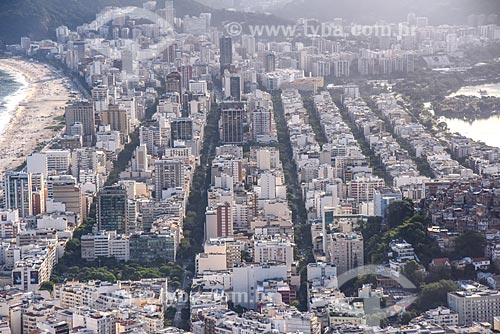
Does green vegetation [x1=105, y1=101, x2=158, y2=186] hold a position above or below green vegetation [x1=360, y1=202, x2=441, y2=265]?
above

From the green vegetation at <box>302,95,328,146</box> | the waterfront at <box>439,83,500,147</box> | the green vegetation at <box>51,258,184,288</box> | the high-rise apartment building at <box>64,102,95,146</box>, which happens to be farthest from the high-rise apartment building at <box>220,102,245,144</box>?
the green vegetation at <box>51,258,184,288</box>

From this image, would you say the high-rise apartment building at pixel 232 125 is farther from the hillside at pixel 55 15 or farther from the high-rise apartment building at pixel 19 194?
the hillside at pixel 55 15

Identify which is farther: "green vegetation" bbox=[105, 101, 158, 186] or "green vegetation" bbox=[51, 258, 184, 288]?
"green vegetation" bbox=[105, 101, 158, 186]

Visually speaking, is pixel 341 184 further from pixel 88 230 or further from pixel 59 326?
pixel 59 326

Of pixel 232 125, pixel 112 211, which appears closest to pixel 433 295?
pixel 112 211

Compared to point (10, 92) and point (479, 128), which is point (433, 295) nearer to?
point (479, 128)

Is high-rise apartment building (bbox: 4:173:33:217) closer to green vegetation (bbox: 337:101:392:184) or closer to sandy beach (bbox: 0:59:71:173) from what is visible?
sandy beach (bbox: 0:59:71:173)

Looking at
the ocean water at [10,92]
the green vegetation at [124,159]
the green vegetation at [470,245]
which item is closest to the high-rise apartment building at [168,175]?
the green vegetation at [124,159]

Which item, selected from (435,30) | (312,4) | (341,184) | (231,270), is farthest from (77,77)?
(231,270)
